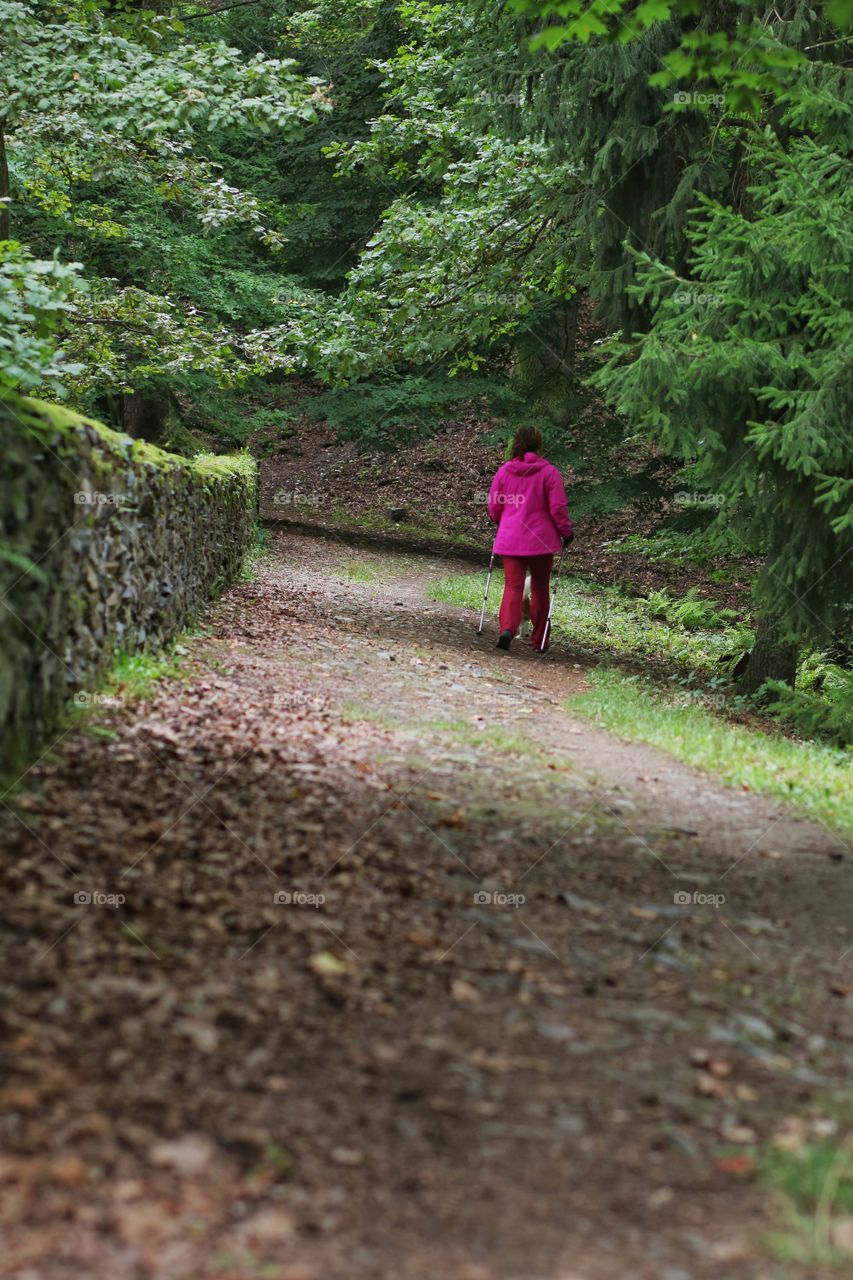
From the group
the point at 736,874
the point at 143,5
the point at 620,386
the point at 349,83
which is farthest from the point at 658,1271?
the point at 349,83

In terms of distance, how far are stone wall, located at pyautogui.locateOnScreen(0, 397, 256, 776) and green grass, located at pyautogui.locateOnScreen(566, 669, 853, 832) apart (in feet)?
10.9

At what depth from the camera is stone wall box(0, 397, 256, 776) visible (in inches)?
196

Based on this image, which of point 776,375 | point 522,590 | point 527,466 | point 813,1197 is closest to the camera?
point 813,1197

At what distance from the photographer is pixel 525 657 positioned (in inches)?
454

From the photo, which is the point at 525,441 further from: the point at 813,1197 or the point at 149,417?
the point at 813,1197

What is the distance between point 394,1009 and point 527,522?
795 cm

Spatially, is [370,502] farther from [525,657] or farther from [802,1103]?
[802,1103]

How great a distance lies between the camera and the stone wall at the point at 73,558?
4.99 metres

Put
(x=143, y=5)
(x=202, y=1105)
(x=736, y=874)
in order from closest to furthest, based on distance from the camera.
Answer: (x=202, y=1105) → (x=736, y=874) → (x=143, y=5)

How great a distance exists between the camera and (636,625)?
1697cm

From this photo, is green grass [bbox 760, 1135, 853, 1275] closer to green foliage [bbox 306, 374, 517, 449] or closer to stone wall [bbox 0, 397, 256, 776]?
stone wall [bbox 0, 397, 256, 776]

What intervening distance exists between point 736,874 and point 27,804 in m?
3.11

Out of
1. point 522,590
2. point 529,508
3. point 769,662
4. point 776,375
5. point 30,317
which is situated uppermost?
point 776,375

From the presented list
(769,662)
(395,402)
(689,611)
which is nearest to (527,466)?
(769,662)
